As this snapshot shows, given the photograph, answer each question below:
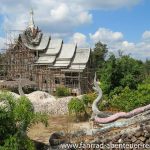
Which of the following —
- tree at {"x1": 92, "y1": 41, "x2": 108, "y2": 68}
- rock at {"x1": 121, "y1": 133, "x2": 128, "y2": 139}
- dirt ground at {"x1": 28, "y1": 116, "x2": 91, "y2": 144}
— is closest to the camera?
rock at {"x1": 121, "y1": 133, "x2": 128, "y2": 139}

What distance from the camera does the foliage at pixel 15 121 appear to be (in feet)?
37.8

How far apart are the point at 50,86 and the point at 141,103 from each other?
2529 cm

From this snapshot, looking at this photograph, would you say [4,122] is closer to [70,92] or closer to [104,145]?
[104,145]

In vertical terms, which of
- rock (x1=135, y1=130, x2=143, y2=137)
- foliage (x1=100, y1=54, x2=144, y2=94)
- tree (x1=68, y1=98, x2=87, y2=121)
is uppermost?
foliage (x1=100, y1=54, x2=144, y2=94)

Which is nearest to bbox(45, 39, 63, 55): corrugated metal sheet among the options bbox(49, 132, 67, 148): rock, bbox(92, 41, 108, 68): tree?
bbox(92, 41, 108, 68): tree

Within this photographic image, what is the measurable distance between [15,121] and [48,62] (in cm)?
3478

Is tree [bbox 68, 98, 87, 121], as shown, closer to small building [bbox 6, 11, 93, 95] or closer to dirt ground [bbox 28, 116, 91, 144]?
dirt ground [bbox 28, 116, 91, 144]

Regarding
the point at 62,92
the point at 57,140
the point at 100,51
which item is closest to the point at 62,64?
the point at 62,92

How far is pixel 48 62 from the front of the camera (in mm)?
47312

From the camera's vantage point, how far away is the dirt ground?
1933 cm

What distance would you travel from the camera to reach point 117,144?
12.8 metres

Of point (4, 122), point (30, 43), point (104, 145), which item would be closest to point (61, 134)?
point (104, 145)

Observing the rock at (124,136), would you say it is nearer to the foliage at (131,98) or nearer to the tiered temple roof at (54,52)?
the foliage at (131,98)

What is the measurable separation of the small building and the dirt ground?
20.0 m
